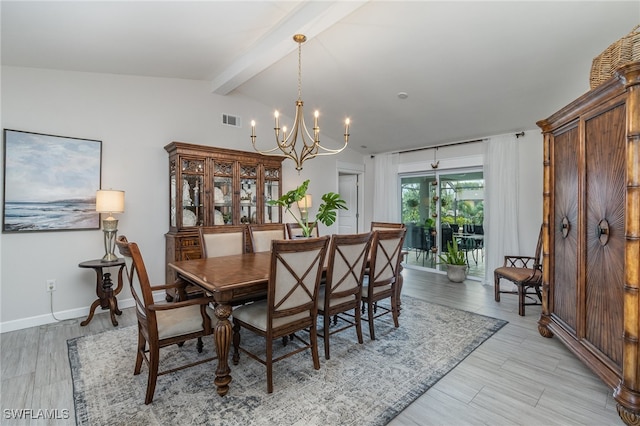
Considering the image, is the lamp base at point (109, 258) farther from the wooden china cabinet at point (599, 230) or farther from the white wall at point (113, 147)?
the wooden china cabinet at point (599, 230)

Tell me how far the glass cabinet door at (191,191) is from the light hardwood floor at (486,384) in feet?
4.85

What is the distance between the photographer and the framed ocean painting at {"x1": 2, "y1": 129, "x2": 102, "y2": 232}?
306cm

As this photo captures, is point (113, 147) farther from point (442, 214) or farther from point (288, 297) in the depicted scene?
point (442, 214)

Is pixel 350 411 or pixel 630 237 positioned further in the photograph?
pixel 350 411

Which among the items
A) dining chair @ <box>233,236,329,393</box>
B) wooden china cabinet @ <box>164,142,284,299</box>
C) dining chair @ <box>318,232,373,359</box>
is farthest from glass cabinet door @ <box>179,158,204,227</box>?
dining chair @ <box>318,232,373,359</box>

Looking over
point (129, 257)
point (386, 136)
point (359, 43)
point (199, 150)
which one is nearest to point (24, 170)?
point (199, 150)

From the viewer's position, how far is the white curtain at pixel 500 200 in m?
4.64

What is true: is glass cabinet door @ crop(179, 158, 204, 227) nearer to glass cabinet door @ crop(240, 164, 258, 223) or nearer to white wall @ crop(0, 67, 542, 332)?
white wall @ crop(0, 67, 542, 332)

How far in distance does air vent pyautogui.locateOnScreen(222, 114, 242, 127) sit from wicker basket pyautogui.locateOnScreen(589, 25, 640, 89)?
13.7 feet

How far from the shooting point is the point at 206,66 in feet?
12.4

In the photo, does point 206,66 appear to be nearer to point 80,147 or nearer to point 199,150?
point 199,150

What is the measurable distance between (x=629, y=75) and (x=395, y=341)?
2473 millimetres

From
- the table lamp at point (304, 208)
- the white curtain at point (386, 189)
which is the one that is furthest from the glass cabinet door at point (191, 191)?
the white curtain at point (386, 189)

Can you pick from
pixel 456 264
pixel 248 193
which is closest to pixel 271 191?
pixel 248 193
